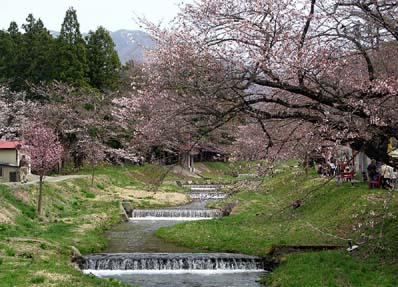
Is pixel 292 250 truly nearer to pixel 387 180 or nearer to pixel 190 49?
pixel 387 180

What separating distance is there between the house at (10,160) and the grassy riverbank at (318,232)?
1352 cm

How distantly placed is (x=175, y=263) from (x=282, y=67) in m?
8.94

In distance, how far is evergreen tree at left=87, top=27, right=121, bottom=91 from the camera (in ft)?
158

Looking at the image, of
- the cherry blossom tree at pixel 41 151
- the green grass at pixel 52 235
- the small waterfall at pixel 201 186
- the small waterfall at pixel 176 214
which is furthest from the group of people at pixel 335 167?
the small waterfall at pixel 201 186

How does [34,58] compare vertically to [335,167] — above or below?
above

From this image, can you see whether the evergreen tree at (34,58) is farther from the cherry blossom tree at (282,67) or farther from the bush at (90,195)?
the cherry blossom tree at (282,67)

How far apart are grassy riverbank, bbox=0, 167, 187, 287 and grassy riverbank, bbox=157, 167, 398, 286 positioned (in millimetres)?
4036

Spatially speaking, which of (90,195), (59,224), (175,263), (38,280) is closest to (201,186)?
(90,195)

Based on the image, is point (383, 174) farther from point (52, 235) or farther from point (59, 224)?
point (59, 224)

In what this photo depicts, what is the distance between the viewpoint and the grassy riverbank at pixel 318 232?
520 inches

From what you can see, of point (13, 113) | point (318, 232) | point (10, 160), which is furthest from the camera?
point (13, 113)

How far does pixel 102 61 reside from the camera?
48.7 metres

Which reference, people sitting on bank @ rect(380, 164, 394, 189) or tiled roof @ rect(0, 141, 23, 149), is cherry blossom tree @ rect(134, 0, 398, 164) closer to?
people sitting on bank @ rect(380, 164, 394, 189)

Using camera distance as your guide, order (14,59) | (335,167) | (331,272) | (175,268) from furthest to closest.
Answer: (14,59)
(335,167)
(175,268)
(331,272)
